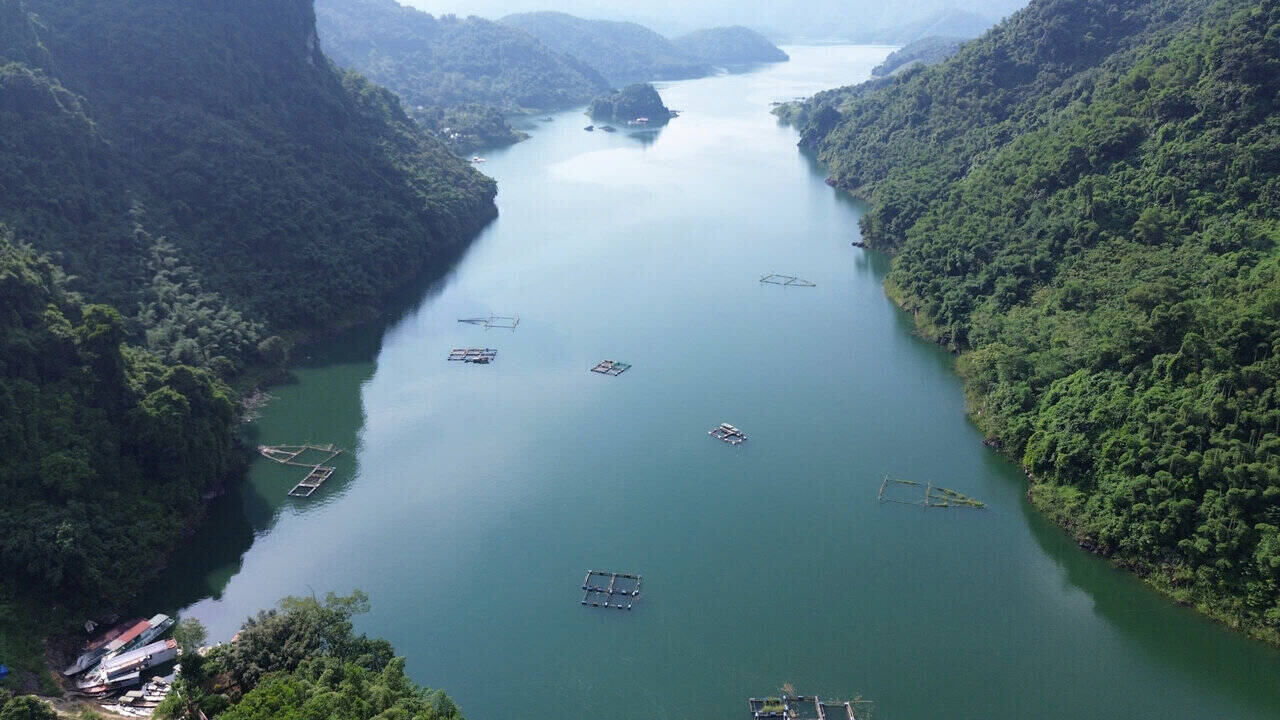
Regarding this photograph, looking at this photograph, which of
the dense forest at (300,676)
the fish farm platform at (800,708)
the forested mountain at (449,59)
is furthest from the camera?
the forested mountain at (449,59)

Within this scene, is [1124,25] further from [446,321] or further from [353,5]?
[353,5]

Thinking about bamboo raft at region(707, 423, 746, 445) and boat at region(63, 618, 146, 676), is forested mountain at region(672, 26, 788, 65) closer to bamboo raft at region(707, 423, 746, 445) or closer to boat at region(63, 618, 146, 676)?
bamboo raft at region(707, 423, 746, 445)

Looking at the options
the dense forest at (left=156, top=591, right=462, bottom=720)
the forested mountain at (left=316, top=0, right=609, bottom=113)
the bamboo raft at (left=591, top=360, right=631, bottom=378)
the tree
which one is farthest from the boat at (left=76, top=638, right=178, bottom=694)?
the forested mountain at (left=316, top=0, right=609, bottom=113)

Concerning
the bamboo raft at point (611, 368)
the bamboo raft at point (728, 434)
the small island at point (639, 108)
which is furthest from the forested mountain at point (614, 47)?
the bamboo raft at point (728, 434)

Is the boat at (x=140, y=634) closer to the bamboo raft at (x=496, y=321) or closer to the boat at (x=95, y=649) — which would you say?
the boat at (x=95, y=649)

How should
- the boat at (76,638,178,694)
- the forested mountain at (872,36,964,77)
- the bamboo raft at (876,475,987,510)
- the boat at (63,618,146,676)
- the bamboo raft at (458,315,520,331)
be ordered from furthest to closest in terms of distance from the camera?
1. the forested mountain at (872,36,964,77)
2. the bamboo raft at (458,315,520,331)
3. the bamboo raft at (876,475,987,510)
4. the boat at (63,618,146,676)
5. the boat at (76,638,178,694)

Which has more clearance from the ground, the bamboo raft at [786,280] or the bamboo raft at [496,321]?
the bamboo raft at [786,280]

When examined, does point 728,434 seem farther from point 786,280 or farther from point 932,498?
point 786,280
